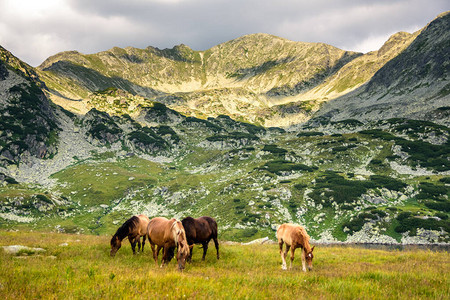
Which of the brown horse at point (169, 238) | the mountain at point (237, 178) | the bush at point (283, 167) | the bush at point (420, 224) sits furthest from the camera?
the bush at point (283, 167)

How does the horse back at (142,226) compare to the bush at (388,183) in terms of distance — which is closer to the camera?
the horse back at (142,226)

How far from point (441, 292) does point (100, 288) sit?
10.7 metres

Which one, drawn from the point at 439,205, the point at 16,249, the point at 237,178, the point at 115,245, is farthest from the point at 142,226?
the point at 237,178

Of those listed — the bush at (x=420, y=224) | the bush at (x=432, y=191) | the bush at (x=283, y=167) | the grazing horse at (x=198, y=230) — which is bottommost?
the bush at (x=420, y=224)

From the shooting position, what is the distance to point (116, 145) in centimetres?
18212

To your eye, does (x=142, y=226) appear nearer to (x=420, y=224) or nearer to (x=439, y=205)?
(x=420, y=224)

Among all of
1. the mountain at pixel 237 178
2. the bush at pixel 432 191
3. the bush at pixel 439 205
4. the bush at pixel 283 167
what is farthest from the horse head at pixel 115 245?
the bush at pixel 283 167

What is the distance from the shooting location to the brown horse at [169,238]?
37.8 feet

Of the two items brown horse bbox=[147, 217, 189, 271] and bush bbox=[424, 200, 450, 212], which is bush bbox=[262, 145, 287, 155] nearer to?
bush bbox=[424, 200, 450, 212]

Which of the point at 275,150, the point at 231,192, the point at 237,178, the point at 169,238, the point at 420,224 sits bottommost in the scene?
the point at 420,224

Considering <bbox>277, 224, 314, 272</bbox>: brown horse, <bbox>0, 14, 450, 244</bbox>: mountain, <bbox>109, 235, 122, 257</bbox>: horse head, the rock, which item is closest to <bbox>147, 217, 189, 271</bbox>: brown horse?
<bbox>109, 235, 122, 257</bbox>: horse head

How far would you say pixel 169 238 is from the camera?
1240 centimetres

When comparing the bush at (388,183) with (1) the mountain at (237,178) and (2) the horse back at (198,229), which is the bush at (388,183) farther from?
(2) the horse back at (198,229)

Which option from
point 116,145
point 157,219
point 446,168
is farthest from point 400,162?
point 116,145
